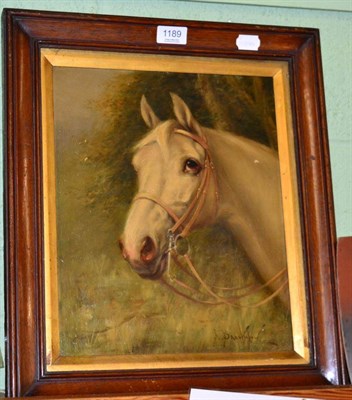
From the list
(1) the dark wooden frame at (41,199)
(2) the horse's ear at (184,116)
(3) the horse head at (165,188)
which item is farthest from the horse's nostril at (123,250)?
(2) the horse's ear at (184,116)

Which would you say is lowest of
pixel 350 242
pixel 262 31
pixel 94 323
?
pixel 94 323

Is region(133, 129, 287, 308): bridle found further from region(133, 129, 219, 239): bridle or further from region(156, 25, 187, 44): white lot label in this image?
region(156, 25, 187, 44): white lot label

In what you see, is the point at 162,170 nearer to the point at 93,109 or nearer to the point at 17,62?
the point at 93,109

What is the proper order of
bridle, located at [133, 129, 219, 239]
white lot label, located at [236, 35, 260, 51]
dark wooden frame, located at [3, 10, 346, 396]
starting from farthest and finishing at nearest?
1. white lot label, located at [236, 35, 260, 51]
2. bridle, located at [133, 129, 219, 239]
3. dark wooden frame, located at [3, 10, 346, 396]

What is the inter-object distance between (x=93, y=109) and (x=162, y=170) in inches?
7.4

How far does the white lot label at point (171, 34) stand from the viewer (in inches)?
70.9

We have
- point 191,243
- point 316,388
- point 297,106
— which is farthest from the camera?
point 297,106

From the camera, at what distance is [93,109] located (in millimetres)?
1738

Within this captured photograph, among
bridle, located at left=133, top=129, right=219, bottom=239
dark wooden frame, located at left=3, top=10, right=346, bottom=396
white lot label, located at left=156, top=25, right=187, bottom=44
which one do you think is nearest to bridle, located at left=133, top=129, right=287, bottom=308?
bridle, located at left=133, top=129, right=219, bottom=239

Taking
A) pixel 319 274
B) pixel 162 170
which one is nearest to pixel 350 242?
pixel 319 274

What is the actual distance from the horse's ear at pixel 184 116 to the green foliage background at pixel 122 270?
0.01 m

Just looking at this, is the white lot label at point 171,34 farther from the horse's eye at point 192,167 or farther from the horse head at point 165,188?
the horse's eye at point 192,167

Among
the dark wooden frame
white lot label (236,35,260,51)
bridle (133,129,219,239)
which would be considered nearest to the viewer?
the dark wooden frame

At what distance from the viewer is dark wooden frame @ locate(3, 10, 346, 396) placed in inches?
62.6
